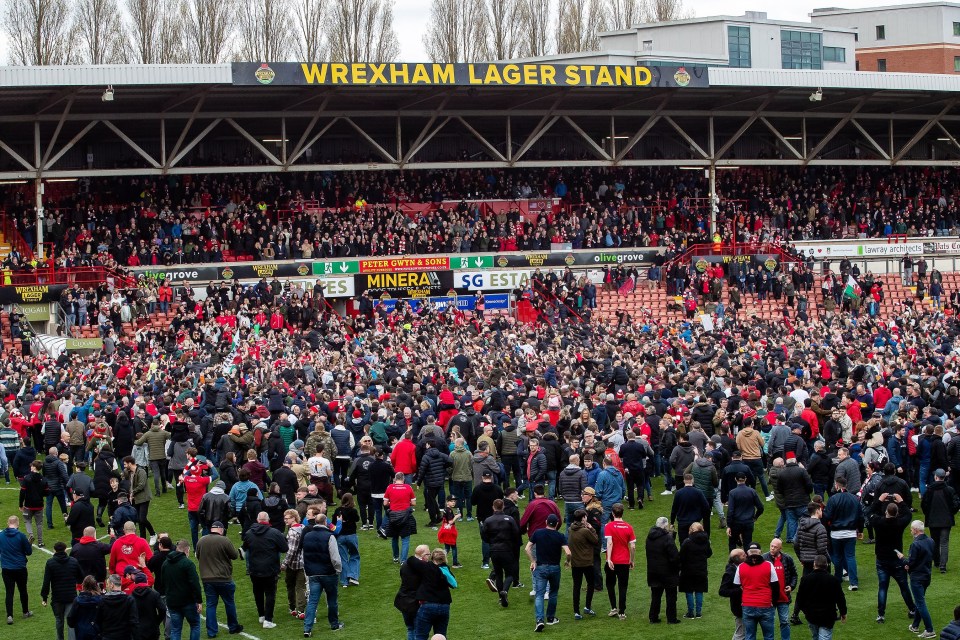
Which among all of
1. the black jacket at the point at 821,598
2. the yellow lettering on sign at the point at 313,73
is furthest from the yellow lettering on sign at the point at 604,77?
the black jacket at the point at 821,598

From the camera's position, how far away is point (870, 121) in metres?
48.8

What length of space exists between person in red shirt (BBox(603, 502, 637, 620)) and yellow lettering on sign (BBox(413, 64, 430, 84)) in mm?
24565

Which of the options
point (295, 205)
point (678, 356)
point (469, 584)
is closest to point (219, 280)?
point (295, 205)

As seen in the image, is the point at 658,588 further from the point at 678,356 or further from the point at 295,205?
the point at 295,205

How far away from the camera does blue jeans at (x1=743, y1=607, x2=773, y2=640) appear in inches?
471

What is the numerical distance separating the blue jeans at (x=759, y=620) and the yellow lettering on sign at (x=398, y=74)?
2621 centimetres

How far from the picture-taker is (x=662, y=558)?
43.1 feet

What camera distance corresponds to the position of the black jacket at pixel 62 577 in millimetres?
13398

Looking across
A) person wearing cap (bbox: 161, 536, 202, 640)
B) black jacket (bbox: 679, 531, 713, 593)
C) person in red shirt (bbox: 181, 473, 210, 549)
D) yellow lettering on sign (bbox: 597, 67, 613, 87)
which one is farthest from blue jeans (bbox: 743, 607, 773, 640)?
yellow lettering on sign (bbox: 597, 67, 613, 87)

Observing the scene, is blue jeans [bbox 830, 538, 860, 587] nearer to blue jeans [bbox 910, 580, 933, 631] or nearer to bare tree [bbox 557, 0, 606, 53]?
blue jeans [bbox 910, 580, 933, 631]

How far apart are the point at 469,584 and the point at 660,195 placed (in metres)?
32.1

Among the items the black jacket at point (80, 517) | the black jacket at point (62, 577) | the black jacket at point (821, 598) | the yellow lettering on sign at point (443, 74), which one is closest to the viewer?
the black jacket at point (821, 598)

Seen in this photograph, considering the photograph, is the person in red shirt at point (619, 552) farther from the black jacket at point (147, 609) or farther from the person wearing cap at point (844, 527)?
the black jacket at point (147, 609)

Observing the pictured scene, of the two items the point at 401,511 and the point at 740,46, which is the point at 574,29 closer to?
the point at 740,46
